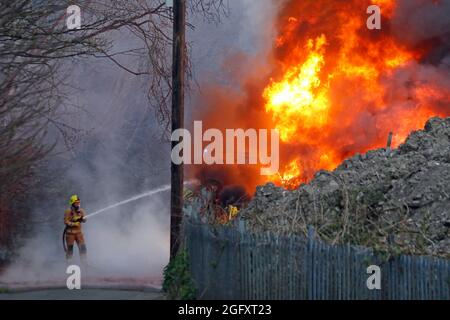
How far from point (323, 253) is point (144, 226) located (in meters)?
12.5

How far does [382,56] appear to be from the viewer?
19.2m

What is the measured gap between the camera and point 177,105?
12617mm

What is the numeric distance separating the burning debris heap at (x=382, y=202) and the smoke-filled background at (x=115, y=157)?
6008 millimetres

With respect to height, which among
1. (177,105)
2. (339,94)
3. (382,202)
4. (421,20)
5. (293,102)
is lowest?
(382,202)

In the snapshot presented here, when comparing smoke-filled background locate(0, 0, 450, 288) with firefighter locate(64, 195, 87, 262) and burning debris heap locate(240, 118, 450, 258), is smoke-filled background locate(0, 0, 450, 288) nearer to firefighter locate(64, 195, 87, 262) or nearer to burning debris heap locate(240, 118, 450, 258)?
firefighter locate(64, 195, 87, 262)

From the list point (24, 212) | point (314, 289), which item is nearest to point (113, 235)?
point (24, 212)

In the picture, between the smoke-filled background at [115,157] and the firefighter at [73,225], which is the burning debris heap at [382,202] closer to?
the firefighter at [73,225]

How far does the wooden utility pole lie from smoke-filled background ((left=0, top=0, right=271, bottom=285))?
19.5 ft

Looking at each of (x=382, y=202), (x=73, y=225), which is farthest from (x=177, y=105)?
(x=73, y=225)

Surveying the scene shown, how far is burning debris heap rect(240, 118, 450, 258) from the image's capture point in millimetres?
10719

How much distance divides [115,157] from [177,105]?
443 inches

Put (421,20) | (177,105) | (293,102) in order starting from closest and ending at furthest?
(177,105) → (293,102) → (421,20)

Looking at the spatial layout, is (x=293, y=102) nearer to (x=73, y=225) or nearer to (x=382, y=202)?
(x=73, y=225)

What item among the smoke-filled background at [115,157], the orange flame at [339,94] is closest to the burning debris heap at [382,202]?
the orange flame at [339,94]
